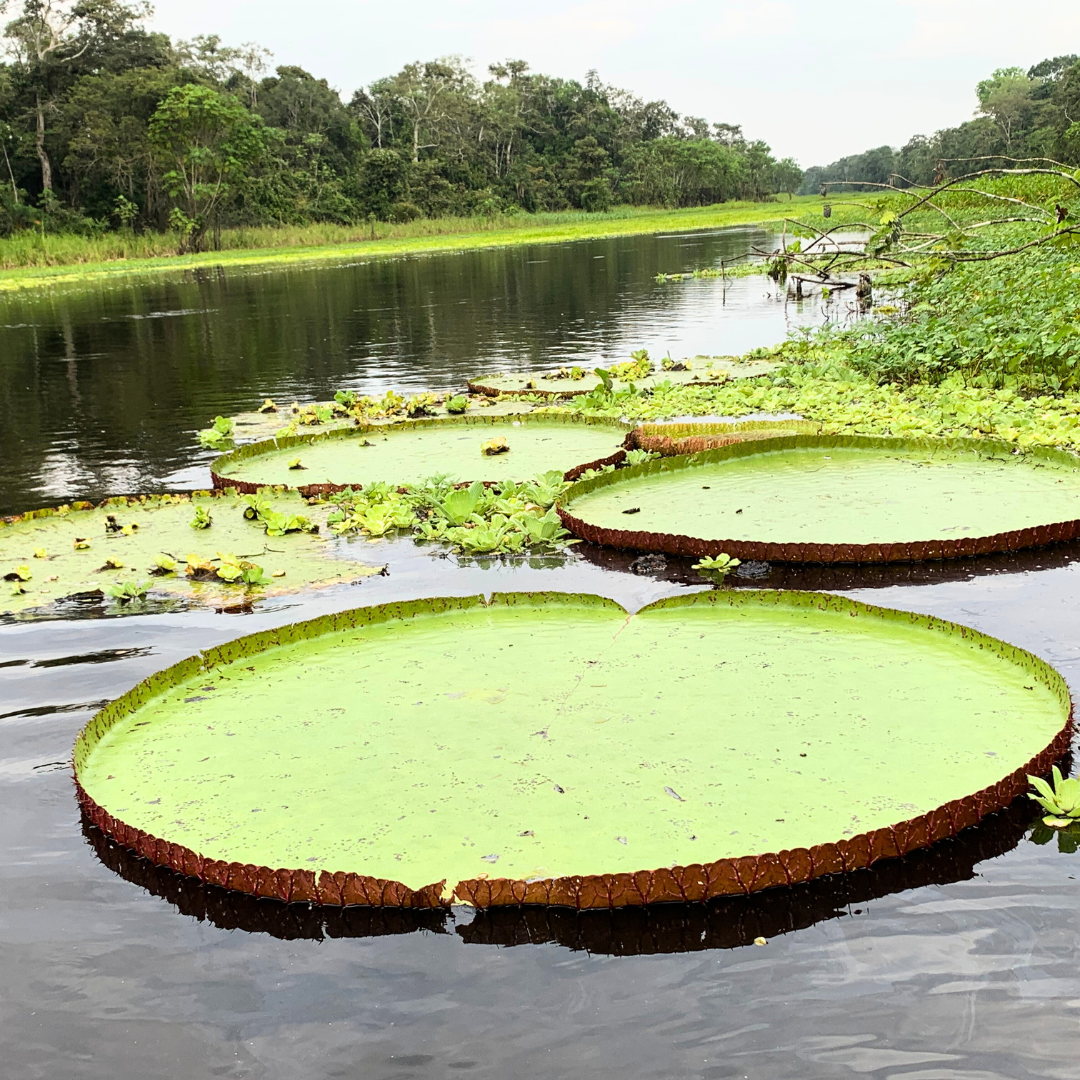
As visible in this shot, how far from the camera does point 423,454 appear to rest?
24.4 ft

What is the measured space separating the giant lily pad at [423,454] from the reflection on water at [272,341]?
942 mm

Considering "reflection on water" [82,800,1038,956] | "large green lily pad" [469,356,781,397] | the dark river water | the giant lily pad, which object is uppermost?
"large green lily pad" [469,356,781,397]

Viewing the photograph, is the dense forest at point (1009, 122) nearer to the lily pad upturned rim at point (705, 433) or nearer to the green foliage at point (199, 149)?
the green foliage at point (199, 149)

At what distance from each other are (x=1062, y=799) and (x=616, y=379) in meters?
7.85

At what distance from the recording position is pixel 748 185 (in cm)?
10250

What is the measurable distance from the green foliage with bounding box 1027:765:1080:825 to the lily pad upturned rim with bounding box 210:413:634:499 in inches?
157

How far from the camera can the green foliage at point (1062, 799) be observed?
2.82 m

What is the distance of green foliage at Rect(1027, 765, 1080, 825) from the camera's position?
9.24ft

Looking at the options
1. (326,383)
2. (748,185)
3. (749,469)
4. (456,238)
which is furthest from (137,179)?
(748,185)

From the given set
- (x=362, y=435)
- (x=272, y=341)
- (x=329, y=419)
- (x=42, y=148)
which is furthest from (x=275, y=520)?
(x=42, y=148)

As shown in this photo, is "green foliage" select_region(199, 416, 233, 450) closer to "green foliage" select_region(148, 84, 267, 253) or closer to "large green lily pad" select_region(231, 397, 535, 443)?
"large green lily pad" select_region(231, 397, 535, 443)

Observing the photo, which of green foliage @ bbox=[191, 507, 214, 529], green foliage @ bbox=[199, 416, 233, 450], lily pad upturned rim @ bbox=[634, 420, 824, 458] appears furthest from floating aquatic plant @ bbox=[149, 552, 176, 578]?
green foliage @ bbox=[199, 416, 233, 450]

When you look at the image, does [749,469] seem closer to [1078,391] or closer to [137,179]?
[1078,391]

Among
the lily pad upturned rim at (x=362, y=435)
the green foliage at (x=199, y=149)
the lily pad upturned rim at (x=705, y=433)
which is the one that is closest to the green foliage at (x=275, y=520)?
the lily pad upturned rim at (x=362, y=435)
